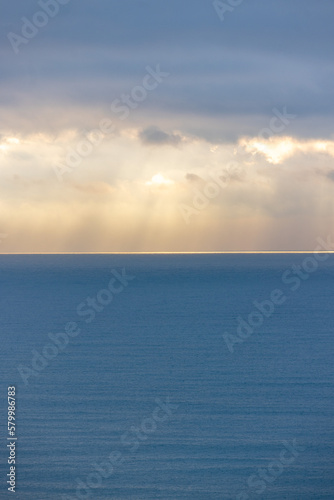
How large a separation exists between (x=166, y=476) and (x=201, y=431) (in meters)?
7.96

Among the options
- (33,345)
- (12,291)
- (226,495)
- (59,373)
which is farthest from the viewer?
(12,291)

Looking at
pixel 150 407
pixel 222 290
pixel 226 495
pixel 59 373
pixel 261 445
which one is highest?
pixel 222 290

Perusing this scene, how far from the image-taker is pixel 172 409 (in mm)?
54125

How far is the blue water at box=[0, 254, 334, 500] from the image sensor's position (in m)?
40.0

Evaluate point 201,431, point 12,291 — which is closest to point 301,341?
point 201,431

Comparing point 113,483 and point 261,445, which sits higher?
point 261,445

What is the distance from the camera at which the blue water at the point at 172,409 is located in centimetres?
3997

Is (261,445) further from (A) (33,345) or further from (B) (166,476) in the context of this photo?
(A) (33,345)

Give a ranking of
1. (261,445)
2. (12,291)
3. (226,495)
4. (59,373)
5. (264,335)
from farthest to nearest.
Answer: (12,291) → (264,335) → (59,373) → (261,445) → (226,495)

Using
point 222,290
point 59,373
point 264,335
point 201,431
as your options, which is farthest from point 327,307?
point 201,431

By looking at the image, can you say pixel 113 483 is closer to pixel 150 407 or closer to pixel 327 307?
pixel 150 407

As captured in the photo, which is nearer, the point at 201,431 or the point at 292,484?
the point at 292,484

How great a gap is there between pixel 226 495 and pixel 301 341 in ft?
172

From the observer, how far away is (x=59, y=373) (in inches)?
2677
